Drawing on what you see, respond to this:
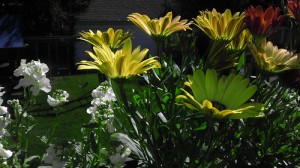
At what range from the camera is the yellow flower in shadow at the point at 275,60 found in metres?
0.78

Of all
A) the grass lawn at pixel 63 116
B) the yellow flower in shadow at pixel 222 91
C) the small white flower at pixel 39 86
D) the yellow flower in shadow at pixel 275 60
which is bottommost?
the yellow flower in shadow at pixel 222 91

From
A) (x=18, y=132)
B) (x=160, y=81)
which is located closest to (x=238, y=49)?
(x=160, y=81)

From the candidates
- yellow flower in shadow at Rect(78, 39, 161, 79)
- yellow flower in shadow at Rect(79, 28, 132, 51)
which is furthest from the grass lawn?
yellow flower in shadow at Rect(78, 39, 161, 79)

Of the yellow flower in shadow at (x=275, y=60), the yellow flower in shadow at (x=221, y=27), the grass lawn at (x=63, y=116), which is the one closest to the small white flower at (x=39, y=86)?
the yellow flower in shadow at (x=221, y=27)

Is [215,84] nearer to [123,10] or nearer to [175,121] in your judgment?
[175,121]

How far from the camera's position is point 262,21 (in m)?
0.88

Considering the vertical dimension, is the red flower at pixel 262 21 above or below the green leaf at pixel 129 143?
above

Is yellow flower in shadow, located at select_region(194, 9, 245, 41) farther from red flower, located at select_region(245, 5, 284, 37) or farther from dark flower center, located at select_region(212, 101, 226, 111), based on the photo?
dark flower center, located at select_region(212, 101, 226, 111)

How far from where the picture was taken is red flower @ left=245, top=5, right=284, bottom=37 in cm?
87

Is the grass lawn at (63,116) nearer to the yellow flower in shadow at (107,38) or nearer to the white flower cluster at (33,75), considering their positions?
the white flower cluster at (33,75)

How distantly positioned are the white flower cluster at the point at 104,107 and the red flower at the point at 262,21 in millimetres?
368

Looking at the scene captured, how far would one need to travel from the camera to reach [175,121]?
863 millimetres

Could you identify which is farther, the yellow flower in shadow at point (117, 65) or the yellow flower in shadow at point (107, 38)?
the yellow flower in shadow at point (107, 38)

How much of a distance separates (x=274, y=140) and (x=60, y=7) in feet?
46.5
